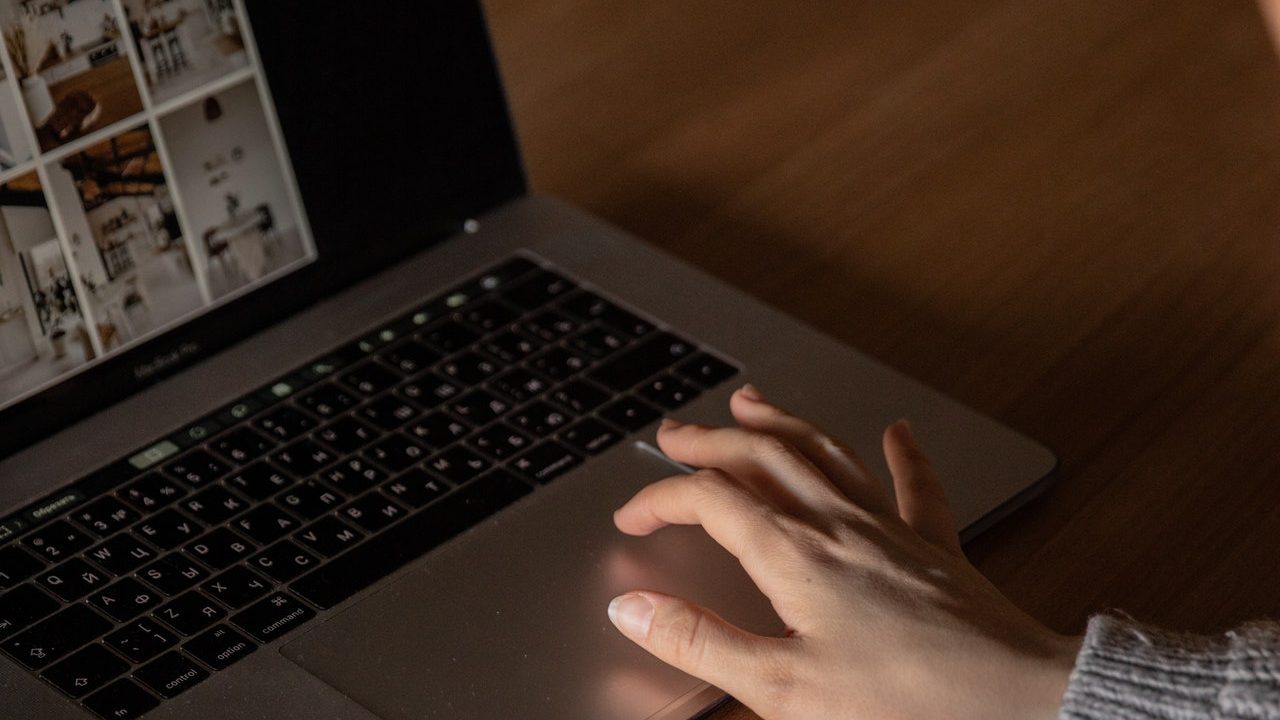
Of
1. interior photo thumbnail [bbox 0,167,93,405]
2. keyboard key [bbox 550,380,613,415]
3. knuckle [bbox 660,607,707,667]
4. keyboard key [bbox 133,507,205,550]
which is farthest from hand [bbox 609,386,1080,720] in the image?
interior photo thumbnail [bbox 0,167,93,405]

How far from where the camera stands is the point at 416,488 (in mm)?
773

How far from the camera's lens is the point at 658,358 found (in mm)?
861

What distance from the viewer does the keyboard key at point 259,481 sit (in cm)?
77

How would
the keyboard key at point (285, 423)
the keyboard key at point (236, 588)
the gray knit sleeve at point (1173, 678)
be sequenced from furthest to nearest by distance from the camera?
the keyboard key at point (285, 423)
the keyboard key at point (236, 588)
the gray knit sleeve at point (1173, 678)

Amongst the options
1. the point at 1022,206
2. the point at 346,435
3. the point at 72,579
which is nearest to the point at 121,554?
the point at 72,579

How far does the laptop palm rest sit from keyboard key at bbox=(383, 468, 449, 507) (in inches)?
1.4

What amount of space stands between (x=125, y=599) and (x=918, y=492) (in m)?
0.37

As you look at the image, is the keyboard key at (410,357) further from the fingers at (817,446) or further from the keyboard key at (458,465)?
the fingers at (817,446)

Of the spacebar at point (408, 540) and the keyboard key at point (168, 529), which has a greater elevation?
the keyboard key at point (168, 529)

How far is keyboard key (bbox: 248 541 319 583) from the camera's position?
28.4 inches

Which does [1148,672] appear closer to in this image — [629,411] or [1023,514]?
[1023,514]

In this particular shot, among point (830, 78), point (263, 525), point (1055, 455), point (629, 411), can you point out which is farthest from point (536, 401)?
point (830, 78)

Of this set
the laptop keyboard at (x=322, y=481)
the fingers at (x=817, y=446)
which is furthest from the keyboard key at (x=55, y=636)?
the fingers at (x=817, y=446)

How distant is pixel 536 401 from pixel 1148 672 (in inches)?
13.7
